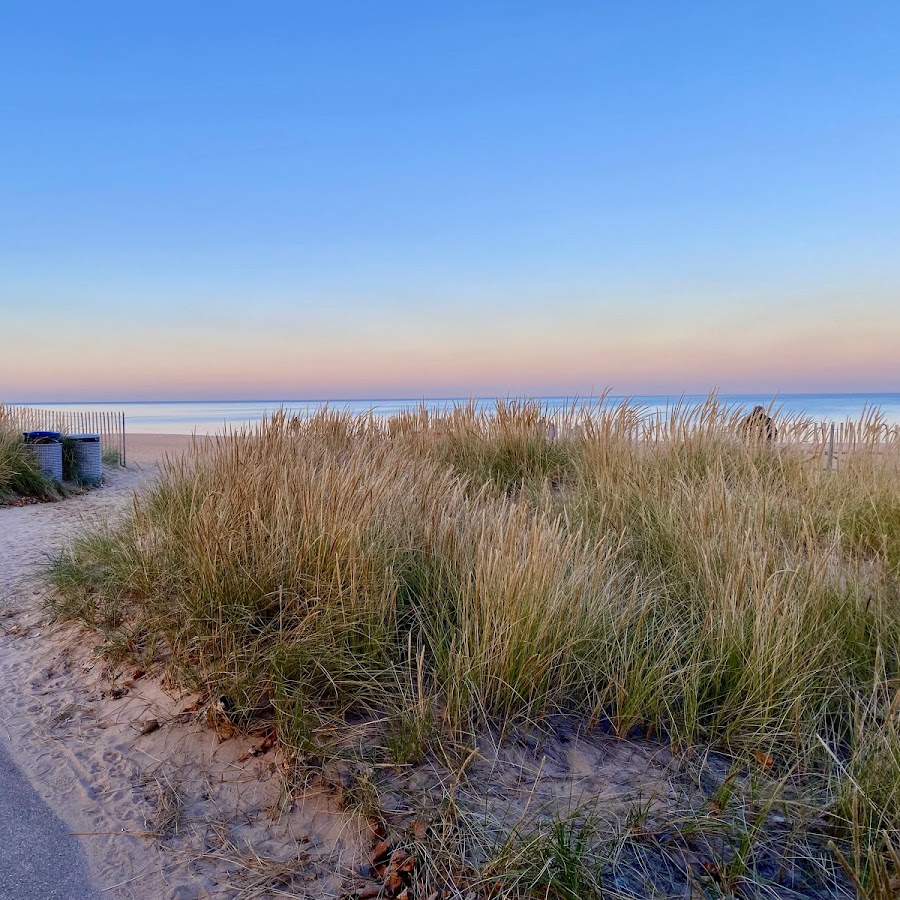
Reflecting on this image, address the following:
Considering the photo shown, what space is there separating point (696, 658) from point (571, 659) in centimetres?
52

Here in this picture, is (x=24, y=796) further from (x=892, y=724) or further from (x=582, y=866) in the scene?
(x=892, y=724)

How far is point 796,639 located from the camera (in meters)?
2.69

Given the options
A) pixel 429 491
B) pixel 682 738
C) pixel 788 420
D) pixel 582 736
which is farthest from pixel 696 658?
pixel 788 420

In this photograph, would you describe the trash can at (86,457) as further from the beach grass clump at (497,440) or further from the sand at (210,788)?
the sand at (210,788)

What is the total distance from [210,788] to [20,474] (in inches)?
359

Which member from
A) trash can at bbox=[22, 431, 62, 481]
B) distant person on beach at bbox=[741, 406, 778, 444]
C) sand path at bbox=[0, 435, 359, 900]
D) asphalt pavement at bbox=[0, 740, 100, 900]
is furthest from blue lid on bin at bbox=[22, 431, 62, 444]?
distant person on beach at bbox=[741, 406, 778, 444]

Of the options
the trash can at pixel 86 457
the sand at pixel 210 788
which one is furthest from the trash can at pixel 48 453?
the sand at pixel 210 788

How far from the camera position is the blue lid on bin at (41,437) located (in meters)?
10.6

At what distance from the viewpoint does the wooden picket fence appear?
1404 centimetres

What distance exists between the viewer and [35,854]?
2.18 m

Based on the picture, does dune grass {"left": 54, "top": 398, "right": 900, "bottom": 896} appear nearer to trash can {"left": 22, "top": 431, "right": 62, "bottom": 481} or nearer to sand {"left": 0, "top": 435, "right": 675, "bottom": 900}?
sand {"left": 0, "top": 435, "right": 675, "bottom": 900}

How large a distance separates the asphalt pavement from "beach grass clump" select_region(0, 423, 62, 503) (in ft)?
27.1

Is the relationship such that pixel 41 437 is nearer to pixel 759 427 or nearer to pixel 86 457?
pixel 86 457

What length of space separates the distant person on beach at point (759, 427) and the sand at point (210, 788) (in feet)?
17.2
